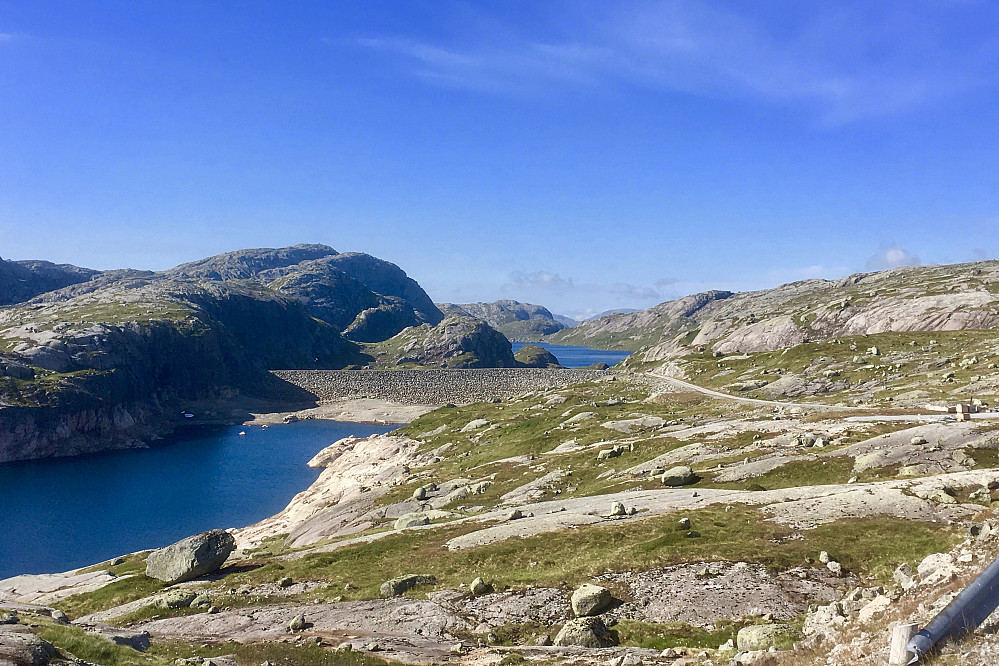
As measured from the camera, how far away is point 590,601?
30609mm

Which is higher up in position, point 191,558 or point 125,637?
point 125,637

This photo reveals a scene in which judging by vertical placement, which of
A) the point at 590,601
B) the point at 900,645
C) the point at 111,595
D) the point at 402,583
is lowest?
the point at 111,595

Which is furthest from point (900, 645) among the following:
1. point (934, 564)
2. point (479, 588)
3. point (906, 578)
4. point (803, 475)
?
point (803, 475)

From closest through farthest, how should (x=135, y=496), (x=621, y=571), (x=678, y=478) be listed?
(x=621, y=571) → (x=678, y=478) → (x=135, y=496)

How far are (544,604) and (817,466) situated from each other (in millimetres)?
33250

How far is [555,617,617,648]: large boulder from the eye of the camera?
88.5 feet

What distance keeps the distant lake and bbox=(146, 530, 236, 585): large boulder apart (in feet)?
189

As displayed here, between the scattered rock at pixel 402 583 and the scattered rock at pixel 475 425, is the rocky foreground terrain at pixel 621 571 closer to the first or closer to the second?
the scattered rock at pixel 402 583

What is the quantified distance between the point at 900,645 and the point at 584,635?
1468cm

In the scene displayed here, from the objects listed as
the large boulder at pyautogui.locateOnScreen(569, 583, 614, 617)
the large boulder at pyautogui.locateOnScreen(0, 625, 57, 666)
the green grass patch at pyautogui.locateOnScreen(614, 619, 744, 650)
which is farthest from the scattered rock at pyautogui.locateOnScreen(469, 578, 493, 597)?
the large boulder at pyautogui.locateOnScreen(0, 625, 57, 666)

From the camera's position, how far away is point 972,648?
14.8 meters

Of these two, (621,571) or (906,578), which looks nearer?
(906,578)

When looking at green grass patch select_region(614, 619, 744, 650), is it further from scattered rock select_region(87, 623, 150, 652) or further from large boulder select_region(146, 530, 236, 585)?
large boulder select_region(146, 530, 236, 585)

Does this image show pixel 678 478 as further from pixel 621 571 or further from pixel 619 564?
pixel 621 571
